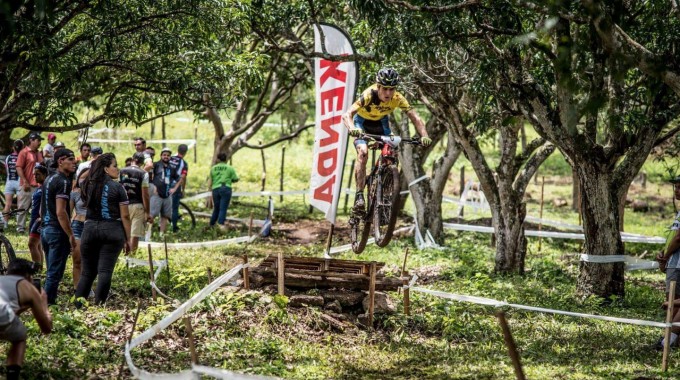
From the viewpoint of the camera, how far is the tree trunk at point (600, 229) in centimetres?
1292

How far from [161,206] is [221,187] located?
238 centimetres

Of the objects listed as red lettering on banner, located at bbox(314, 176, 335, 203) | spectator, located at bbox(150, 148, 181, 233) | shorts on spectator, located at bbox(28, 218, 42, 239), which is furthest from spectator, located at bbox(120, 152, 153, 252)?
spectator, located at bbox(150, 148, 181, 233)

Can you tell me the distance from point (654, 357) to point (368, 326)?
11.7 ft

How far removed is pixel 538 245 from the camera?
808 inches

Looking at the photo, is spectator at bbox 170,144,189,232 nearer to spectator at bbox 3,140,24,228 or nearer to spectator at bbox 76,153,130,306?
spectator at bbox 3,140,24,228

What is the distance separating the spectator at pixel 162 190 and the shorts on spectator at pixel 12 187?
2.83m

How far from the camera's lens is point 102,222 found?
33.0ft

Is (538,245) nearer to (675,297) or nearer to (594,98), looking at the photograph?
(675,297)

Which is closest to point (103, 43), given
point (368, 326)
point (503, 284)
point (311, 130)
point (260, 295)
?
point (260, 295)

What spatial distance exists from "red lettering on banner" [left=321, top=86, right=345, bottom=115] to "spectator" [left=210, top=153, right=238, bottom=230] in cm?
782

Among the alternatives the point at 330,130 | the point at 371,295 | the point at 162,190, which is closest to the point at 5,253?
the point at 330,130

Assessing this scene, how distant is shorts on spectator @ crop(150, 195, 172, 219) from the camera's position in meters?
17.5

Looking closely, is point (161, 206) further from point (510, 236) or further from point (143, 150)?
point (510, 236)

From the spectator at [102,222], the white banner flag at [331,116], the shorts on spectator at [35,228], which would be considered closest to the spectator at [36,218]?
the shorts on spectator at [35,228]
